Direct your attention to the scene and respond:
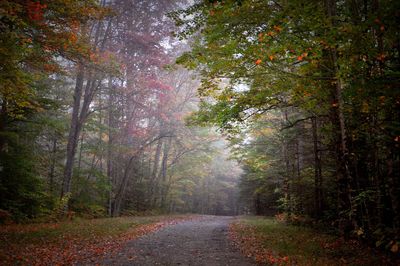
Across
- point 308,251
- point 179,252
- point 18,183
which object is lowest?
point 179,252

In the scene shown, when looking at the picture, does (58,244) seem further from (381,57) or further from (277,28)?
(381,57)

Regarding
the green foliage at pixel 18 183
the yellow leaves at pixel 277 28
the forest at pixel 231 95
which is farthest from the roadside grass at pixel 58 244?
the yellow leaves at pixel 277 28

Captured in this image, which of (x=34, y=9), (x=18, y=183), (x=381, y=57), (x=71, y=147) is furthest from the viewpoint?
(x=71, y=147)

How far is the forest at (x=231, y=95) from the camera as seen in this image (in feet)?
22.2

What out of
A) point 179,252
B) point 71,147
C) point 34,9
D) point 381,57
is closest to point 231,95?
point 381,57

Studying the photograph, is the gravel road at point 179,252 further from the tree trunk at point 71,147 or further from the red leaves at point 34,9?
the tree trunk at point 71,147

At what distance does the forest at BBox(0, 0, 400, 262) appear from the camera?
6.78 metres

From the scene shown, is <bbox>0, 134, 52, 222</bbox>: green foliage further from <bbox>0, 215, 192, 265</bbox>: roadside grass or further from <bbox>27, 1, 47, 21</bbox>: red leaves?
<bbox>27, 1, 47, 21</bbox>: red leaves

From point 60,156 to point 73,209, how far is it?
186 inches

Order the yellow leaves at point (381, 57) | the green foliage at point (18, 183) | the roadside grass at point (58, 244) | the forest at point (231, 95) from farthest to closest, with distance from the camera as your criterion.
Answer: the green foliage at point (18, 183) → the roadside grass at point (58, 244) → the forest at point (231, 95) → the yellow leaves at point (381, 57)

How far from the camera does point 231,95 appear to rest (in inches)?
417

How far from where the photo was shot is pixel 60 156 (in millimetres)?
21219

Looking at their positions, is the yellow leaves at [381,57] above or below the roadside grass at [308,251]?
above

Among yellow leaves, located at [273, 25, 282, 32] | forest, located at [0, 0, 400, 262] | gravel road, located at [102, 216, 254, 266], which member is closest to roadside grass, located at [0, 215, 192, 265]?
gravel road, located at [102, 216, 254, 266]
